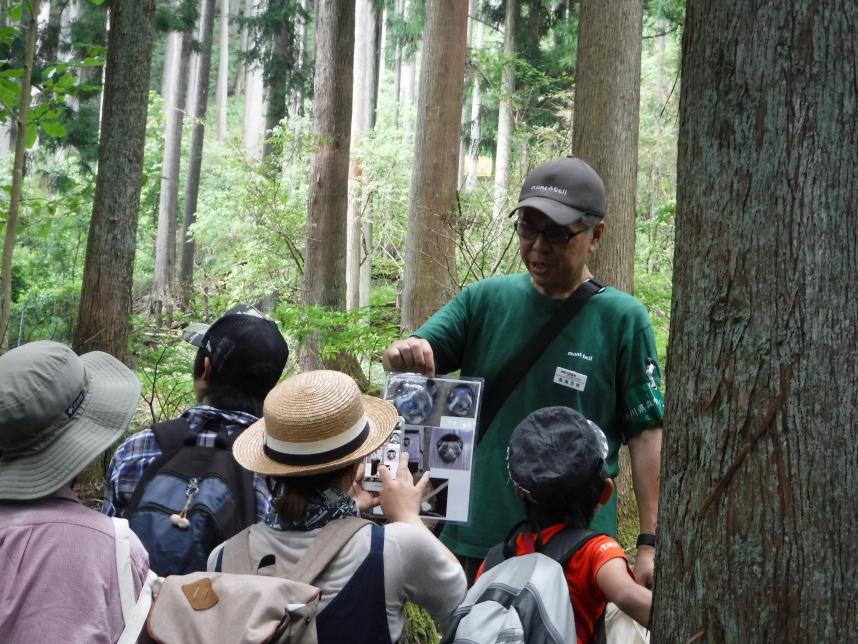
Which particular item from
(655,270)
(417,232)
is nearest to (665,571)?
(417,232)

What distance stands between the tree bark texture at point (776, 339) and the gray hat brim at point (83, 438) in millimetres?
1424

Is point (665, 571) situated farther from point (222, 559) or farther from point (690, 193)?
point (222, 559)

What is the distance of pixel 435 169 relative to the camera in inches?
441

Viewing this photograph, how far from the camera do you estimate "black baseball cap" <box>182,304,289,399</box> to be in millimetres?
3096

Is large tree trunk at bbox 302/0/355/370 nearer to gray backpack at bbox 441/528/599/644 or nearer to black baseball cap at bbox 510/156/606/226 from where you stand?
black baseball cap at bbox 510/156/606/226

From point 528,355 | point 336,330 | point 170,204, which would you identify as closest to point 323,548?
point 528,355

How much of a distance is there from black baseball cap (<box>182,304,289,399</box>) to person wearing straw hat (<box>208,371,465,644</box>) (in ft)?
1.66

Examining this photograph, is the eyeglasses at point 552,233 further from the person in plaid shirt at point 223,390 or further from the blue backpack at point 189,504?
the blue backpack at point 189,504

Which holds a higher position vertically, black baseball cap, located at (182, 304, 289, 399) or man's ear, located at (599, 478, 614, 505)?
black baseball cap, located at (182, 304, 289, 399)

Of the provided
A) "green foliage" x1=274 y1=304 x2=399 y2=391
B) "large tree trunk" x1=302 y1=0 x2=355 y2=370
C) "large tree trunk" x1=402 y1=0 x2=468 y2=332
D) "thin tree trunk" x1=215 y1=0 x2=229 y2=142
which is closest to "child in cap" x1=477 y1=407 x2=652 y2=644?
"green foliage" x1=274 y1=304 x2=399 y2=391

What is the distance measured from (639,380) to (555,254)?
512 millimetres

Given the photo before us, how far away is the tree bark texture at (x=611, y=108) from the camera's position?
6.77 metres

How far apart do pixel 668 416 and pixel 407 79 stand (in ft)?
156

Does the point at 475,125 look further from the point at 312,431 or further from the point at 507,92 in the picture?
the point at 312,431
